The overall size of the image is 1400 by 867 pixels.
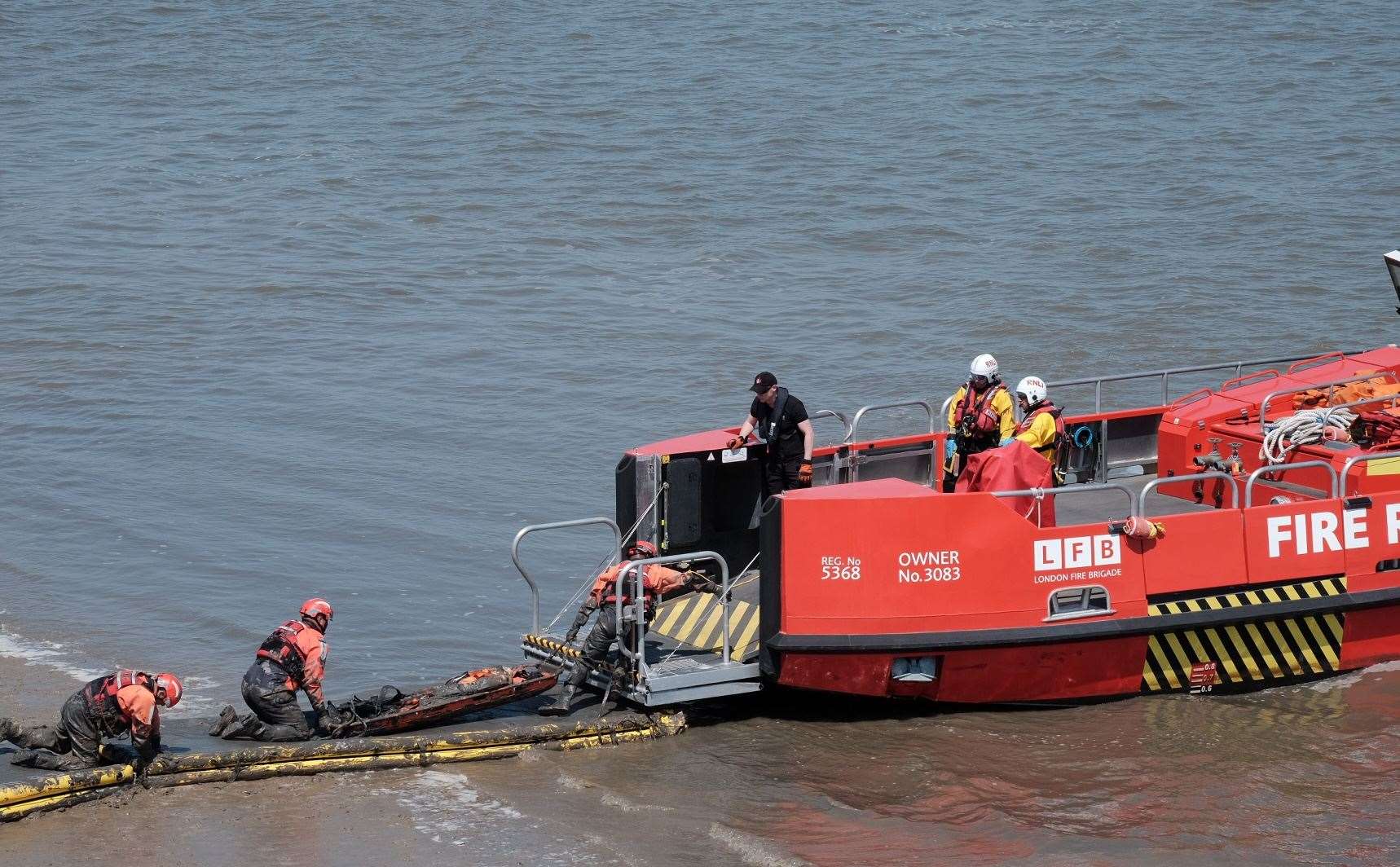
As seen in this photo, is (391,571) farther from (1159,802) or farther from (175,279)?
(175,279)

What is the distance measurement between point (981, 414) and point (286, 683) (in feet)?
13.6

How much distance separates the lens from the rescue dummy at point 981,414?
9.23 metres

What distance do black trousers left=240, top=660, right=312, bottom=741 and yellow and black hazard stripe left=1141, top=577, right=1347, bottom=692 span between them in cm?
459

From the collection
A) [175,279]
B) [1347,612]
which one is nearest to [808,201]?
[175,279]

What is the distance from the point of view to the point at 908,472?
412 inches

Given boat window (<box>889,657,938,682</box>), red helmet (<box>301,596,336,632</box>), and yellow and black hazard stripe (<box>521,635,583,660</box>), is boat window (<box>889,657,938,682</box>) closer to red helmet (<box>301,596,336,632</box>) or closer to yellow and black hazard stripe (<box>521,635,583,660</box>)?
yellow and black hazard stripe (<box>521,635,583,660</box>)

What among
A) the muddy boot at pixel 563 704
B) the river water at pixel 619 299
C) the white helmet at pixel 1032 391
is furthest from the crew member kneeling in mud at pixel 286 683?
the white helmet at pixel 1032 391

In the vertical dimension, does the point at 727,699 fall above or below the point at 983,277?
Answer: below

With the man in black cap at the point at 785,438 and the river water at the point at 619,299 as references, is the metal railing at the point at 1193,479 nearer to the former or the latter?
the river water at the point at 619,299

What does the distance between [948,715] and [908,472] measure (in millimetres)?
2103

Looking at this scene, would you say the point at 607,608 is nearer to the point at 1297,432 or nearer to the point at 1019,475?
the point at 1019,475

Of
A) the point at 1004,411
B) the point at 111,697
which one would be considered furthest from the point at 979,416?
the point at 111,697

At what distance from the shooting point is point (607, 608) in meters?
8.62

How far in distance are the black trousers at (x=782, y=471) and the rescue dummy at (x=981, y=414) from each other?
953mm
